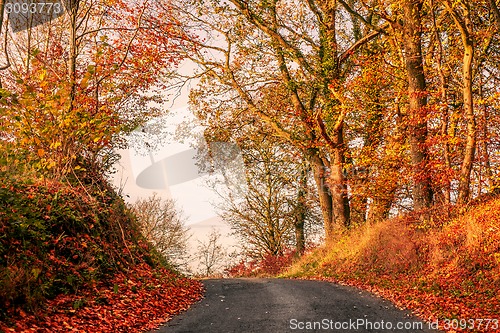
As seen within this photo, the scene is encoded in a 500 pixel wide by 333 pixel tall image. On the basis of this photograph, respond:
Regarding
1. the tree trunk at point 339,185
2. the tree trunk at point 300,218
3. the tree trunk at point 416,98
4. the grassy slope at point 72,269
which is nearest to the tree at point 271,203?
the tree trunk at point 300,218

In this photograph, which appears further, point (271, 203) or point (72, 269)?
point (271, 203)

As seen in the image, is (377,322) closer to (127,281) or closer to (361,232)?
(127,281)

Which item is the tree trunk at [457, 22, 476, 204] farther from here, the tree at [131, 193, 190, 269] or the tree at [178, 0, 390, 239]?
the tree at [131, 193, 190, 269]

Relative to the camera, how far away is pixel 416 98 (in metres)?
17.3

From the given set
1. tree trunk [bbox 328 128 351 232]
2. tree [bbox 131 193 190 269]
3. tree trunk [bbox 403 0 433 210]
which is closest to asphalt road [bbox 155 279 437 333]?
tree trunk [bbox 403 0 433 210]

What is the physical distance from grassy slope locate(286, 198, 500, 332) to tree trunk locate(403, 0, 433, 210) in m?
1.05

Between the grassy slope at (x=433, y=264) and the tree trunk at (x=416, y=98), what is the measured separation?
3.45 feet

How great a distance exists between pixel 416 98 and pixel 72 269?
41.1ft

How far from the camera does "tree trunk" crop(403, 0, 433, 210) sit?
56.5ft

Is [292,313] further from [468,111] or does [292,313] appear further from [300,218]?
[300,218]

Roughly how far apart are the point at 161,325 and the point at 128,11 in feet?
50.2

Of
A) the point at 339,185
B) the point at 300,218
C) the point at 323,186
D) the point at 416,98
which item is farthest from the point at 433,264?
the point at 300,218

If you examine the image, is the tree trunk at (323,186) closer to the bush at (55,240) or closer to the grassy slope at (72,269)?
the grassy slope at (72,269)

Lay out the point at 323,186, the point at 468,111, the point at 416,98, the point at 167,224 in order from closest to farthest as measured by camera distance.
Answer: the point at 468,111 < the point at 416,98 < the point at 323,186 < the point at 167,224
